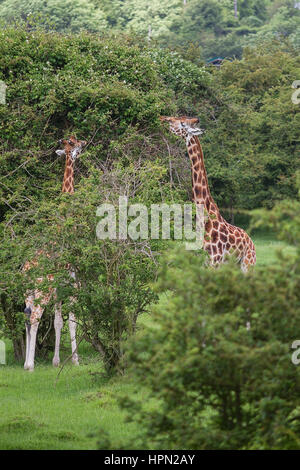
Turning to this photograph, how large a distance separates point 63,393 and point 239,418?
532cm

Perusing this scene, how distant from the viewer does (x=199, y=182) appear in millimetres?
13984

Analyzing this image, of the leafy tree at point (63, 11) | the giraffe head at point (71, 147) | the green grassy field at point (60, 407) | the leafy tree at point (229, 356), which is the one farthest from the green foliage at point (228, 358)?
the leafy tree at point (63, 11)

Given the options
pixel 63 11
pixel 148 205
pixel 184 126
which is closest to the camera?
pixel 148 205

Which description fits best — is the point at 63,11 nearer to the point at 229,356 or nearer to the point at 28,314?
the point at 28,314

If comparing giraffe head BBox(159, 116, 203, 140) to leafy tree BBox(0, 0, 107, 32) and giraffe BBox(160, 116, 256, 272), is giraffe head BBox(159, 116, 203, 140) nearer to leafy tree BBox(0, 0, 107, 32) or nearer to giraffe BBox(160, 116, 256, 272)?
giraffe BBox(160, 116, 256, 272)

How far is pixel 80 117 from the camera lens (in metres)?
15.9

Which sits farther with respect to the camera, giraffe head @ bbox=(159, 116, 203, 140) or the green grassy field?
giraffe head @ bbox=(159, 116, 203, 140)

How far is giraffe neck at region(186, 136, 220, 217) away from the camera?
1384 centimetres

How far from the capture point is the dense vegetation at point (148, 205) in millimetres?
6309

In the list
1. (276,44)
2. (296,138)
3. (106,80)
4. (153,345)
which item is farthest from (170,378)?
(276,44)

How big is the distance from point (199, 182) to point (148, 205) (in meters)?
2.74

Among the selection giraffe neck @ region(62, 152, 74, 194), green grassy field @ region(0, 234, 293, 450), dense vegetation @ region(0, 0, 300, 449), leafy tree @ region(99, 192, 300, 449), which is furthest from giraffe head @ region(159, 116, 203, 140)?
leafy tree @ region(99, 192, 300, 449)

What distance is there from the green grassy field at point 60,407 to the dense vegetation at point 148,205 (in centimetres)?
43

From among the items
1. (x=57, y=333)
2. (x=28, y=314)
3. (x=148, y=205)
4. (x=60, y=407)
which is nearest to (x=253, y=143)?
(x=57, y=333)
